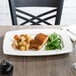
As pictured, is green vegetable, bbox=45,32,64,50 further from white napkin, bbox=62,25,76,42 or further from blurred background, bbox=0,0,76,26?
blurred background, bbox=0,0,76,26

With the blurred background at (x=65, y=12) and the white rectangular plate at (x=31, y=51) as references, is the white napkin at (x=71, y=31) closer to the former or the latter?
the white rectangular plate at (x=31, y=51)

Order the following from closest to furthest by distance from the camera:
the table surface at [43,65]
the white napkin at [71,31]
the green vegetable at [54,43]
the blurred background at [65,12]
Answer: the table surface at [43,65] → the green vegetable at [54,43] → the white napkin at [71,31] → the blurred background at [65,12]

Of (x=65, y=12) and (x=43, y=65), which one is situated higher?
(x=65, y=12)

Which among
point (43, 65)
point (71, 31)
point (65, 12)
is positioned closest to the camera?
point (43, 65)

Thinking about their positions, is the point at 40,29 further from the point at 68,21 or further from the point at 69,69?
the point at 68,21

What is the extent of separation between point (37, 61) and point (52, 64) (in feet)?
0.23

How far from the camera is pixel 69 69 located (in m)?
0.96

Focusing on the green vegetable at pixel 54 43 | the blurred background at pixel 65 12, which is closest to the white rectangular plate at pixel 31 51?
the green vegetable at pixel 54 43

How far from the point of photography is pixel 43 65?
0.99m

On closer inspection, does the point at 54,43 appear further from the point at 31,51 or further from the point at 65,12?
the point at 65,12

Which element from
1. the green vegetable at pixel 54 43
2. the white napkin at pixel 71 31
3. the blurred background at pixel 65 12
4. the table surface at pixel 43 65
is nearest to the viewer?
the table surface at pixel 43 65

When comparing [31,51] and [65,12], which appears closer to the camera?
[31,51]

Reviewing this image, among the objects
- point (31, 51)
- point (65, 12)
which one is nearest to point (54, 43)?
point (31, 51)

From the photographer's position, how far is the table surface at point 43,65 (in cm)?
94
